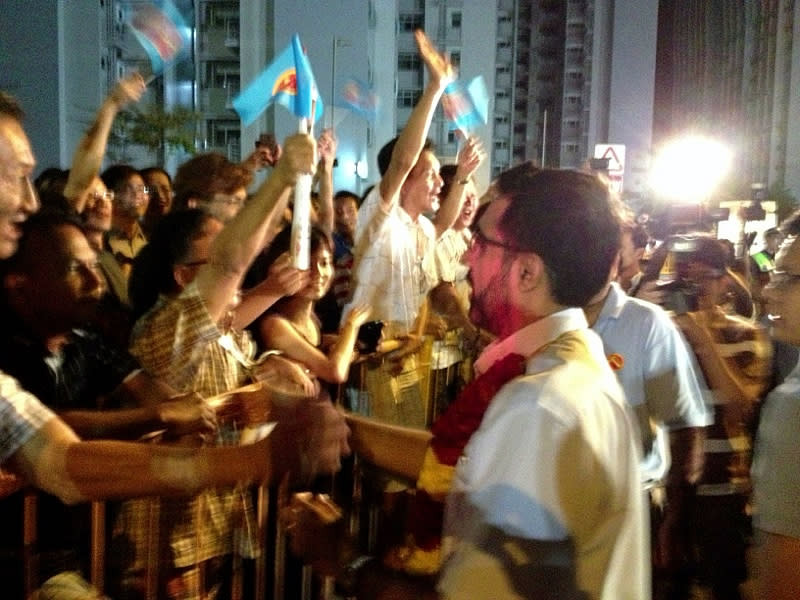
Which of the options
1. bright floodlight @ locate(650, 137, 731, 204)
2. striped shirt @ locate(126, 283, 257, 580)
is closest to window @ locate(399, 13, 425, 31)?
bright floodlight @ locate(650, 137, 731, 204)

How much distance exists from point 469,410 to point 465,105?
4.74 m

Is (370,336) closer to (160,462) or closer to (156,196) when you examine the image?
(156,196)

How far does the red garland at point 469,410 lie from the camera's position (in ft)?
6.20

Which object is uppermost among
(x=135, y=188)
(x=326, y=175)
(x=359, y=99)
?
(x=359, y=99)

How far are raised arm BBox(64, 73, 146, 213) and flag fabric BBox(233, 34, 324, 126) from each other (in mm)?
571

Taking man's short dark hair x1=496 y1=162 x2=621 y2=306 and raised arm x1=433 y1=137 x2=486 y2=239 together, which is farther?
raised arm x1=433 y1=137 x2=486 y2=239

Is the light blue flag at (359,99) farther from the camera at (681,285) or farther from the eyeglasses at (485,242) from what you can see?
the eyeglasses at (485,242)

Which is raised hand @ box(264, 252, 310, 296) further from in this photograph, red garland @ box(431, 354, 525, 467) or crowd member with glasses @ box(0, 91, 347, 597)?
red garland @ box(431, 354, 525, 467)

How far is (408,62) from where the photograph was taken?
57500 mm

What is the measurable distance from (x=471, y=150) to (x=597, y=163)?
3337 millimetres

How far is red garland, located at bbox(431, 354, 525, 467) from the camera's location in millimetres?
1890

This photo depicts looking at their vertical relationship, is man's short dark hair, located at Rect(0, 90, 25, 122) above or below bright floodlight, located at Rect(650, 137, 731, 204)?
below

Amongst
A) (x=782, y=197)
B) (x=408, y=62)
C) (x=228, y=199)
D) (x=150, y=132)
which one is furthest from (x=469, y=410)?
(x=408, y=62)

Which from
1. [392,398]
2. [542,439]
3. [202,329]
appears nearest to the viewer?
[542,439]
